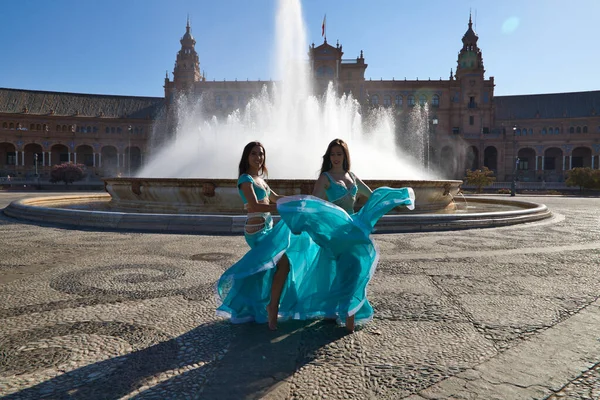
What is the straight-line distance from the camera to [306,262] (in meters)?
3.67

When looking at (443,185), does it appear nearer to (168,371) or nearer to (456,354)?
(456,354)

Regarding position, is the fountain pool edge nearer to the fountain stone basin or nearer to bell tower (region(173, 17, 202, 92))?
the fountain stone basin

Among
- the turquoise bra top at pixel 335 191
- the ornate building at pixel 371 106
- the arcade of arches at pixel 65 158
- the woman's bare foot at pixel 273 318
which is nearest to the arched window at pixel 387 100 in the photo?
the ornate building at pixel 371 106

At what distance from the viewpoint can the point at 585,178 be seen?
37.5 m

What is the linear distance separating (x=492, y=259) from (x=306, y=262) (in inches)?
171

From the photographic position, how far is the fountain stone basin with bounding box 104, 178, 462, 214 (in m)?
11.2

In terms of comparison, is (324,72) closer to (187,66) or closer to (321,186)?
(187,66)

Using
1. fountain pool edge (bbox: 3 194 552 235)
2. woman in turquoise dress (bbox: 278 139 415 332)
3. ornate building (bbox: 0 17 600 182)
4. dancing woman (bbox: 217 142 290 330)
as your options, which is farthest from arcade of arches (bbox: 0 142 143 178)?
woman in turquoise dress (bbox: 278 139 415 332)

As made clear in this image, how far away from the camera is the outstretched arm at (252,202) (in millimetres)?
3314

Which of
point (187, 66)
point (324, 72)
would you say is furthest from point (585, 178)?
point (187, 66)

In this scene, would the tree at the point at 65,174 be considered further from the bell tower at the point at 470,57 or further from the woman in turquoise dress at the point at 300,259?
the bell tower at the point at 470,57

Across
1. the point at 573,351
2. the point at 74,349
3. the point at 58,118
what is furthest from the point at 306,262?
the point at 58,118

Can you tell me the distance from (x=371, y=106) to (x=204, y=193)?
62.3m

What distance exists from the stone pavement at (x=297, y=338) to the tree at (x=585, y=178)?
37.7 m
